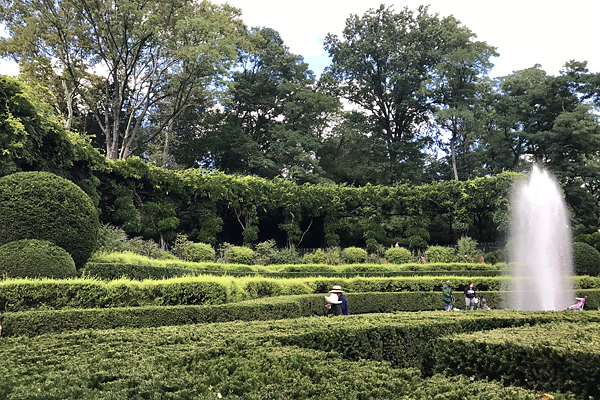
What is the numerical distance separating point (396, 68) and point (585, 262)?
818 inches

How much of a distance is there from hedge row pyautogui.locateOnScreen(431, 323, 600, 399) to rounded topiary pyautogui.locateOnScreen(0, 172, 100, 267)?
781 centimetres

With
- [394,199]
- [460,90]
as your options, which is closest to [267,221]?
[394,199]

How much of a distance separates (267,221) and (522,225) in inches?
550

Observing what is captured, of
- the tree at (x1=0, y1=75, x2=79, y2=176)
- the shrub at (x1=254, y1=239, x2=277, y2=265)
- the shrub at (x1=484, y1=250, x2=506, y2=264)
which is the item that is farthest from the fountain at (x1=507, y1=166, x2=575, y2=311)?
the tree at (x1=0, y1=75, x2=79, y2=176)

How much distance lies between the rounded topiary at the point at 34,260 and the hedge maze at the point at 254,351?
3.92 ft

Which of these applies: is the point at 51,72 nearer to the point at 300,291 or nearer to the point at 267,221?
the point at 267,221

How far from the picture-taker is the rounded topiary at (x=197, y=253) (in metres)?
17.7

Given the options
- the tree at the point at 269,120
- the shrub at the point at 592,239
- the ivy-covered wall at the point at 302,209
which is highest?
the tree at the point at 269,120

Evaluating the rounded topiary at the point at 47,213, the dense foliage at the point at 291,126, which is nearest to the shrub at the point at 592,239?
the dense foliage at the point at 291,126

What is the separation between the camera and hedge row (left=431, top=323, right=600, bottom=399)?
3754 millimetres

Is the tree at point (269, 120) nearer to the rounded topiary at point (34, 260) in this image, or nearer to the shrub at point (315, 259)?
the shrub at point (315, 259)

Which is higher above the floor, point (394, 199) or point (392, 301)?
point (394, 199)

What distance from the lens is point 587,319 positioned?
250 inches

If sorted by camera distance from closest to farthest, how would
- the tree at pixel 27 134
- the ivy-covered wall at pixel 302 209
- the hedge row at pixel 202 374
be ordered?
the hedge row at pixel 202 374 < the tree at pixel 27 134 < the ivy-covered wall at pixel 302 209
